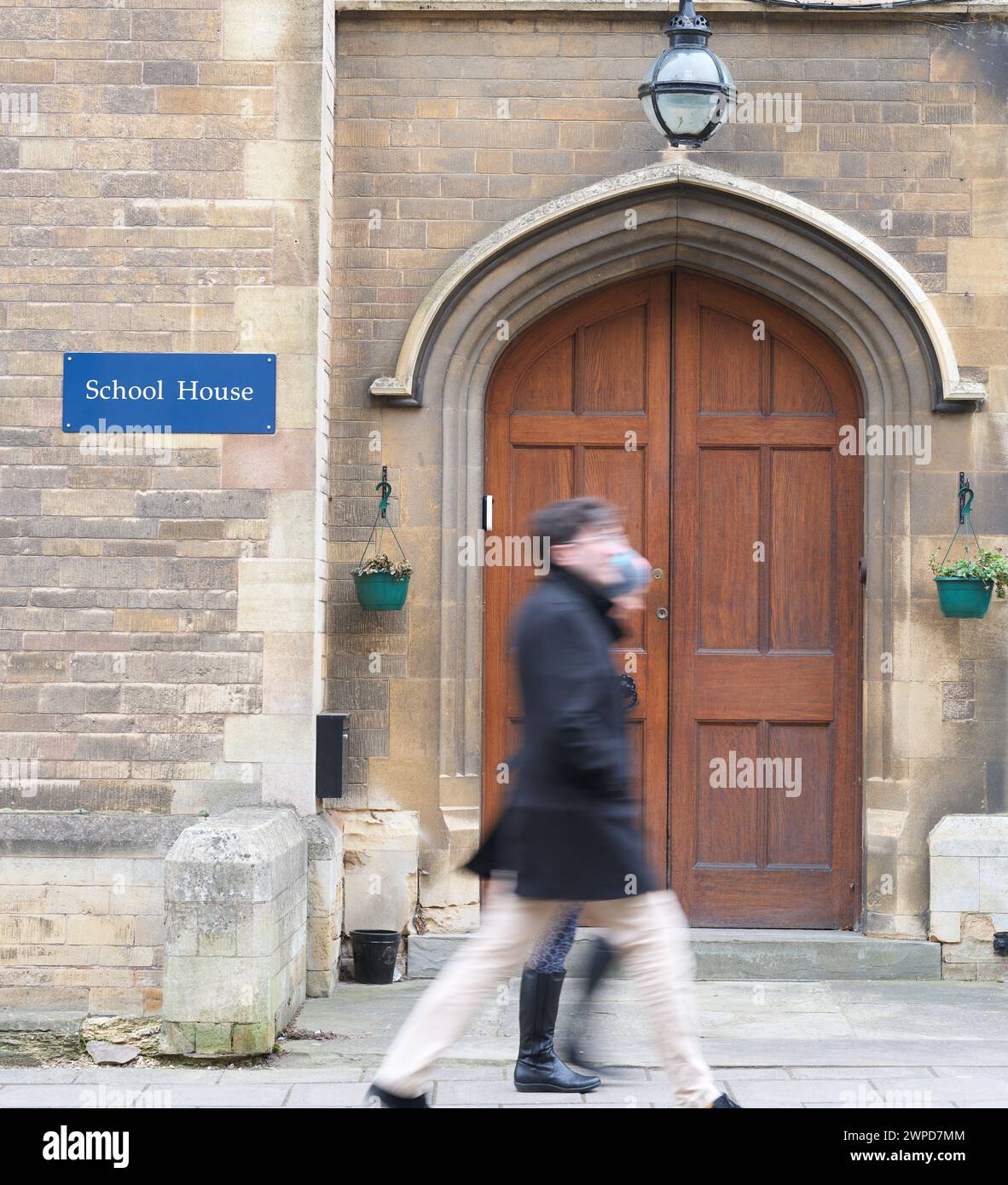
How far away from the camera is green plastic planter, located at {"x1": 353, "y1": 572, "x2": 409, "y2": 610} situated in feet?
21.5

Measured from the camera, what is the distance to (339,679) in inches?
266

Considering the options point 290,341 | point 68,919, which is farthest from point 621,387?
point 68,919

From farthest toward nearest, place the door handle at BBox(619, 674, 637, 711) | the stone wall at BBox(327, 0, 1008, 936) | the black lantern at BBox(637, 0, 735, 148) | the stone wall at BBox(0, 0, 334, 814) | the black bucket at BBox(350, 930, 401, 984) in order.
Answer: the door handle at BBox(619, 674, 637, 711), the stone wall at BBox(327, 0, 1008, 936), the black bucket at BBox(350, 930, 401, 984), the stone wall at BBox(0, 0, 334, 814), the black lantern at BBox(637, 0, 735, 148)

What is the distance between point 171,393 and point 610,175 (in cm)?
215

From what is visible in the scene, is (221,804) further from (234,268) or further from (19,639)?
(234,268)

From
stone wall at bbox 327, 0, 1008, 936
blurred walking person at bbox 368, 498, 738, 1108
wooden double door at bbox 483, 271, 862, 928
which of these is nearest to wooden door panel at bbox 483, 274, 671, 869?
wooden double door at bbox 483, 271, 862, 928

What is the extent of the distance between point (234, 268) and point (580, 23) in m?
1.92

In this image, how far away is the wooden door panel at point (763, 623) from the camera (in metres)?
6.91

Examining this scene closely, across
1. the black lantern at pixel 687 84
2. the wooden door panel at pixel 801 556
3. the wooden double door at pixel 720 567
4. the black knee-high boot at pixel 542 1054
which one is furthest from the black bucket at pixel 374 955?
the black lantern at pixel 687 84

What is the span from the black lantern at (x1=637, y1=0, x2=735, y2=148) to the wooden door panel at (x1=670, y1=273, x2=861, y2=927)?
0.97 m

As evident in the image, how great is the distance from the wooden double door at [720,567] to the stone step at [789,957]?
0.82 feet

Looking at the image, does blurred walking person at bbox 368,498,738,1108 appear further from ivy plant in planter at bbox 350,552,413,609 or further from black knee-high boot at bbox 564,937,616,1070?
ivy plant in planter at bbox 350,552,413,609

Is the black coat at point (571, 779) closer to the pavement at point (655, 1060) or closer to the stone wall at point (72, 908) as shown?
the pavement at point (655, 1060)

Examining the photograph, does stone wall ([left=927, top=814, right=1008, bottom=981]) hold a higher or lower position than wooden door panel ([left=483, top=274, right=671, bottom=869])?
lower
